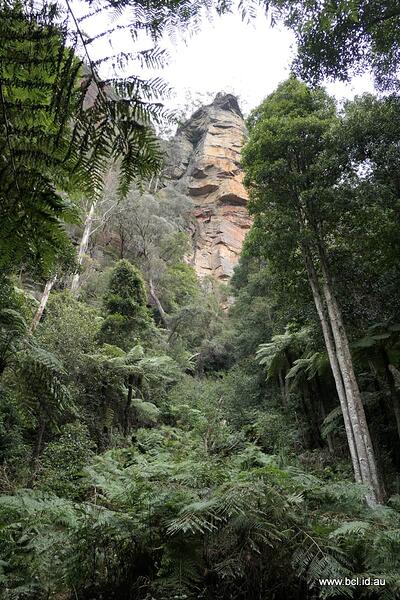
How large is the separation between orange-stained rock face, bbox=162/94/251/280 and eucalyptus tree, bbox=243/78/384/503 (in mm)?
21304

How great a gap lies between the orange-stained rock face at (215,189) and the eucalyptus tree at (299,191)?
21.3 m

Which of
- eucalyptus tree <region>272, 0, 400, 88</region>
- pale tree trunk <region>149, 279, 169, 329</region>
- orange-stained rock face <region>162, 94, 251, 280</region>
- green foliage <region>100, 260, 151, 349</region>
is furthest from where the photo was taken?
orange-stained rock face <region>162, 94, 251, 280</region>

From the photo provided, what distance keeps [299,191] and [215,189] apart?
25904 millimetres

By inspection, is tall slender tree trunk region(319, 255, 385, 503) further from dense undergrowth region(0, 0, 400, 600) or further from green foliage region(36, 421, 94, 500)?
green foliage region(36, 421, 94, 500)

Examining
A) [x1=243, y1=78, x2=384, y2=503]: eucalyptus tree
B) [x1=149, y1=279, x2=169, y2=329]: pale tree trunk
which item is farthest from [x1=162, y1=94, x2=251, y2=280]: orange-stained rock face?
[x1=243, y1=78, x2=384, y2=503]: eucalyptus tree

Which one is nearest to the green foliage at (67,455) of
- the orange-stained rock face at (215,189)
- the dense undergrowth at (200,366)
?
the dense undergrowth at (200,366)

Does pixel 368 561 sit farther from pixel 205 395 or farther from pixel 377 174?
pixel 205 395

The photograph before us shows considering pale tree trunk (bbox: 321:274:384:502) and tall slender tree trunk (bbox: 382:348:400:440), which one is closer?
pale tree trunk (bbox: 321:274:384:502)

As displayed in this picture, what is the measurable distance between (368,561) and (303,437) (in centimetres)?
942

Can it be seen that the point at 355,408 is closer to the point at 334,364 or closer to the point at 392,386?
the point at 334,364

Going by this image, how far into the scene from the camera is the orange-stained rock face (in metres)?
31.6

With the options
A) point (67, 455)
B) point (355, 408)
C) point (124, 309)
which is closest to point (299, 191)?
point (355, 408)

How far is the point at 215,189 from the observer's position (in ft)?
110

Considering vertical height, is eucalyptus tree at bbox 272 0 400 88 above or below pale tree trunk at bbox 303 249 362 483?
above
